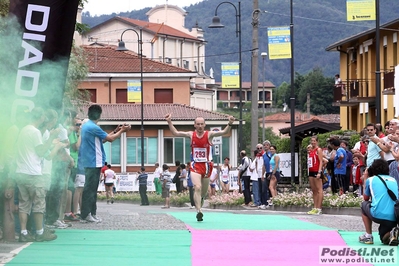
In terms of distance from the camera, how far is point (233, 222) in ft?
57.8

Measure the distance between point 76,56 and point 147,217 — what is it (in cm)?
1417

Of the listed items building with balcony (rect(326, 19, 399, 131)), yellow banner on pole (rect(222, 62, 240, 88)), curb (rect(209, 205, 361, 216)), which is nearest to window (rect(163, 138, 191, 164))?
building with balcony (rect(326, 19, 399, 131))

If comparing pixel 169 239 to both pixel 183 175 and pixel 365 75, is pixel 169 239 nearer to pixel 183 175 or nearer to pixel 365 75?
pixel 183 175

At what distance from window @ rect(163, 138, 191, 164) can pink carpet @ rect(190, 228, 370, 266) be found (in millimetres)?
54173

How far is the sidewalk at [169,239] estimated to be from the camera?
1116 centimetres

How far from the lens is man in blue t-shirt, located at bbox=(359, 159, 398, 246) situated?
12875mm

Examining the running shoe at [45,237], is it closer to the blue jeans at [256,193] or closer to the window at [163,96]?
the blue jeans at [256,193]

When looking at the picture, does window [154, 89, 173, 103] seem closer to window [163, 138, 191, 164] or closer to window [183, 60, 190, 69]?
window [163, 138, 191, 164]

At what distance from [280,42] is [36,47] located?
79.1 ft

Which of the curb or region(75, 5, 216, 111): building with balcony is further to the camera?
region(75, 5, 216, 111): building with balcony

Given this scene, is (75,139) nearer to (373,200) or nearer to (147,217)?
(147,217)

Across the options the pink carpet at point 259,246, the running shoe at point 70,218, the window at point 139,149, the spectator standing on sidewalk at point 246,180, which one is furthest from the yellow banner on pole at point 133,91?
the pink carpet at point 259,246

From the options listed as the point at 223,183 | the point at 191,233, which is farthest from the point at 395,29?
the point at 191,233

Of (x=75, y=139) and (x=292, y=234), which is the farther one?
(x=75, y=139)
